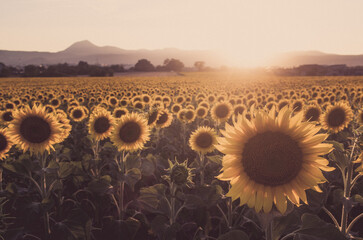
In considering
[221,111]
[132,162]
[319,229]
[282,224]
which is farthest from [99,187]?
[221,111]

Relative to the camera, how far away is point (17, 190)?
4.43 m

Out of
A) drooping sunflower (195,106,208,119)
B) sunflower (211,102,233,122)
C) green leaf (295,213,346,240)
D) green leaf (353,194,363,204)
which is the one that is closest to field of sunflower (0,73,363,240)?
green leaf (295,213,346,240)

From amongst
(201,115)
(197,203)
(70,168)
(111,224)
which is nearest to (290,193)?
(197,203)

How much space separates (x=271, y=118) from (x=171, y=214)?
9.02 feet

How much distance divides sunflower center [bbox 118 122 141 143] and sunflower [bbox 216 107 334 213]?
314 centimetres

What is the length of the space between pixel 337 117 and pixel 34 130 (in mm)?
6825

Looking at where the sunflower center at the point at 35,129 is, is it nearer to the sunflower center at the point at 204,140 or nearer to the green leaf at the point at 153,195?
the green leaf at the point at 153,195

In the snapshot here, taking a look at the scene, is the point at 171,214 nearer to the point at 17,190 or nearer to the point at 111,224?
the point at 111,224

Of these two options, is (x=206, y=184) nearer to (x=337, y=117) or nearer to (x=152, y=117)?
(x=152, y=117)

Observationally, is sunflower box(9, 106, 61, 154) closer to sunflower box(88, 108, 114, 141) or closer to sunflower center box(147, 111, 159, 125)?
sunflower box(88, 108, 114, 141)

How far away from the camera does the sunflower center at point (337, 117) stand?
21.2 ft

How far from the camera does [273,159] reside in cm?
194

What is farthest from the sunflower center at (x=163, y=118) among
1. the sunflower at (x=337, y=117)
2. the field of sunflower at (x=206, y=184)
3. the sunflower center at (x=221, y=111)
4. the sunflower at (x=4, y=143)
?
the sunflower at (x=337, y=117)

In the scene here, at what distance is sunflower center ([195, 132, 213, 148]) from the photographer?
580 centimetres
